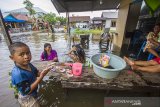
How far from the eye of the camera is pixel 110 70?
87.0 inches

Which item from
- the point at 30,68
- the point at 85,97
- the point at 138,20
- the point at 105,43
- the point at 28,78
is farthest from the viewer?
the point at 105,43

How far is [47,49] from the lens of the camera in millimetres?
4359

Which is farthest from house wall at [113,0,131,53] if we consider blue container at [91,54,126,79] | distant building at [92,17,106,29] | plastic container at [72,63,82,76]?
distant building at [92,17,106,29]

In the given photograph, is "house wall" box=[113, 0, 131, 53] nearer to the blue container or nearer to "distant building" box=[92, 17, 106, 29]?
the blue container

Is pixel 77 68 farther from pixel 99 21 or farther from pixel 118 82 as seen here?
pixel 99 21

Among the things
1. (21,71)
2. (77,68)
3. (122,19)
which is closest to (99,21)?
(122,19)

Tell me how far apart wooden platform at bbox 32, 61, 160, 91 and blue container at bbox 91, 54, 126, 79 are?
95 millimetres

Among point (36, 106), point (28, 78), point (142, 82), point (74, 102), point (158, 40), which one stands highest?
point (158, 40)

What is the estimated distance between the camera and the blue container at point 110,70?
227 cm

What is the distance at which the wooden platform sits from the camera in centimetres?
230

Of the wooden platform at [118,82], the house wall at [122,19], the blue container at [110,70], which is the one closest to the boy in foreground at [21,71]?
the wooden platform at [118,82]

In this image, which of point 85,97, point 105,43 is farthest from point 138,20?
point 85,97

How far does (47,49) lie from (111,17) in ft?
85.2

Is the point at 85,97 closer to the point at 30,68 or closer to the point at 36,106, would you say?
the point at 36,106
